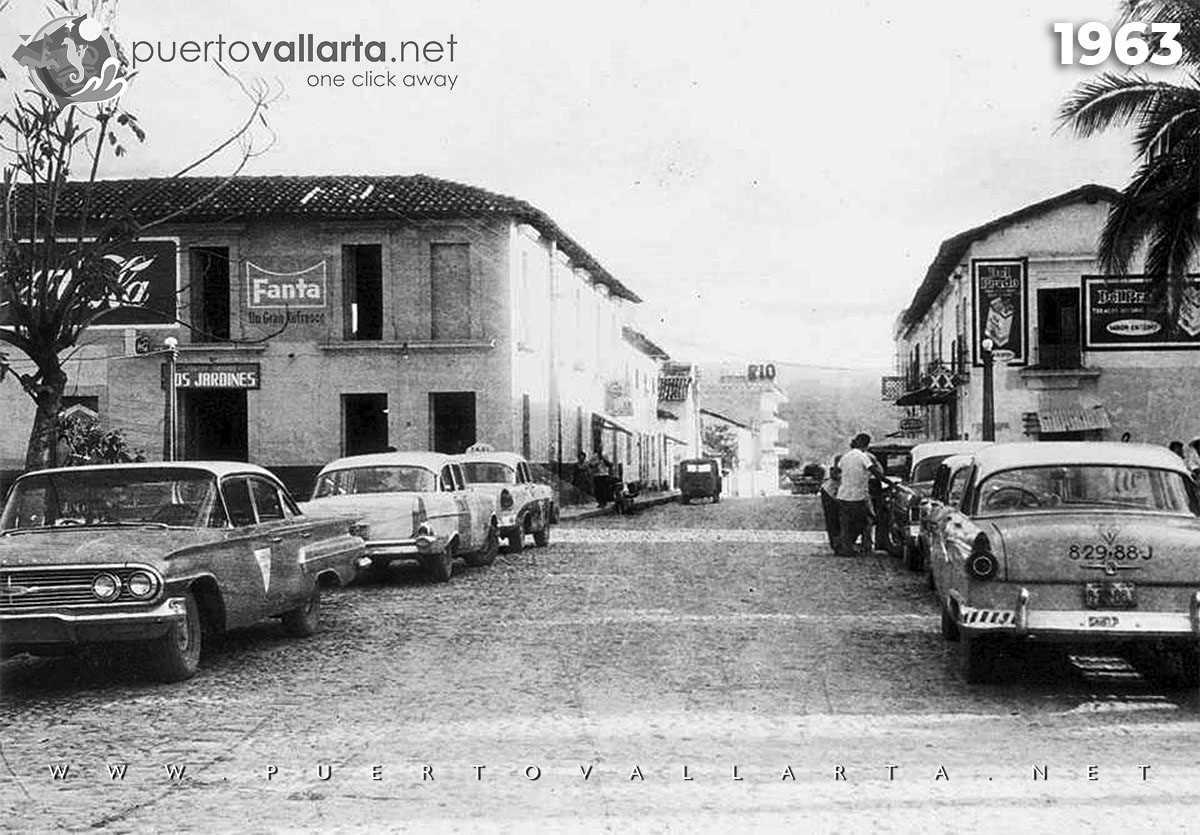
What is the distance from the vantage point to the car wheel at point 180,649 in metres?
7.82

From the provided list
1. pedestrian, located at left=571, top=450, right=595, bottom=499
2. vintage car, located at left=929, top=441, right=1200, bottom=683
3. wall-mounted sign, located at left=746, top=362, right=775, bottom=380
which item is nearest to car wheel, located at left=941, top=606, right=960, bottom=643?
vintage car, located at left=929, top=441, right=1200, bottom=683

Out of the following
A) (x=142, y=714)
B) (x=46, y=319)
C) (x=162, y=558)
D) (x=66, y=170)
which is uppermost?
(x=66, y=170)

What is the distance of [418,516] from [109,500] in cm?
508

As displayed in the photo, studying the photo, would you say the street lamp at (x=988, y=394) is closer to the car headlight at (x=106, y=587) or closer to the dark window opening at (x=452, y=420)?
the dark window opening at (x=452, y=420)

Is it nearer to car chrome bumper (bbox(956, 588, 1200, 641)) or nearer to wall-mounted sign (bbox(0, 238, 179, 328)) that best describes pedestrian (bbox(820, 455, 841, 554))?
wall-mounted sign (bbox(0, 238, 179, 328))

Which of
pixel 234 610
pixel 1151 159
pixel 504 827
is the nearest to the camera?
pixel 504 827

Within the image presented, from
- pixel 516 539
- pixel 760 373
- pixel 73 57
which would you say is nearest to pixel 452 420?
pixel 516 539

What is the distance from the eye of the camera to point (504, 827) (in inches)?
188

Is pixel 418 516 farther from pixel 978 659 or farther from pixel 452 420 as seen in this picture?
pixel 452 420

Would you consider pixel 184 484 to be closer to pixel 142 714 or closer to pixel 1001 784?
pixel 142 714

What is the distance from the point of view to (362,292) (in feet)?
92.9

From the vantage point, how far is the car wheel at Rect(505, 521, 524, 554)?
694 inches

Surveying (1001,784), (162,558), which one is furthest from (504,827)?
(162,558)

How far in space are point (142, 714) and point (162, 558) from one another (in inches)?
37.5
